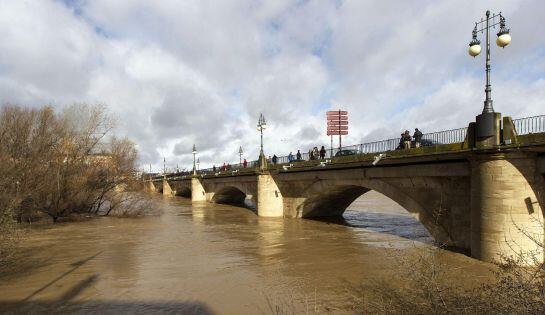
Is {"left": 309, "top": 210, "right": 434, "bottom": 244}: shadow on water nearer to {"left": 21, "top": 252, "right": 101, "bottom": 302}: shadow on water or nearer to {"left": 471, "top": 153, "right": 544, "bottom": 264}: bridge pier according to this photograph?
{"left": 471, "top": 153, "right": 544, "bottom": 264}: bridge pier

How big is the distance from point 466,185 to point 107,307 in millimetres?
13350

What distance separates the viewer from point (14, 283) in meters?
12.5

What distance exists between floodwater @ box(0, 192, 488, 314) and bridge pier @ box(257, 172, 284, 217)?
540cm

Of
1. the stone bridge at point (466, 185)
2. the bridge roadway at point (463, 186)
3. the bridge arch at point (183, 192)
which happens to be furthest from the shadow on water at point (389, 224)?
the bridge arch at point (183, 192)

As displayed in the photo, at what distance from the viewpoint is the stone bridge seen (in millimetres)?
12781

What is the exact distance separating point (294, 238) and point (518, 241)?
37.8 ft

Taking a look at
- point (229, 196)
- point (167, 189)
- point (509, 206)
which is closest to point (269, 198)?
point (509, 206)

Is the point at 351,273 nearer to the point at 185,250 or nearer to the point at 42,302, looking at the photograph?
the point at 185,250

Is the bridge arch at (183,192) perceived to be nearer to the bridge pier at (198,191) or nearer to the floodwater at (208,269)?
the bridge pier at (198,191)

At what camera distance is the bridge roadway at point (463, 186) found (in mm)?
12789

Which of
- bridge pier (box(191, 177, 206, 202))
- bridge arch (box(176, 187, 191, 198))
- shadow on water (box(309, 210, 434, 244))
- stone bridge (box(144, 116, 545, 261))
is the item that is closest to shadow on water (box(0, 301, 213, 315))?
stone bridge (box(144, 116, 545, 261))

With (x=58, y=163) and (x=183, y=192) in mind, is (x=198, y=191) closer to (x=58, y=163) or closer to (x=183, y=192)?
(x=183, y=192)

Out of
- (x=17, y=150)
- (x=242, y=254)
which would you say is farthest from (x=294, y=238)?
(x=17, y=150)

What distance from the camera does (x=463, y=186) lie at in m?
15.6
